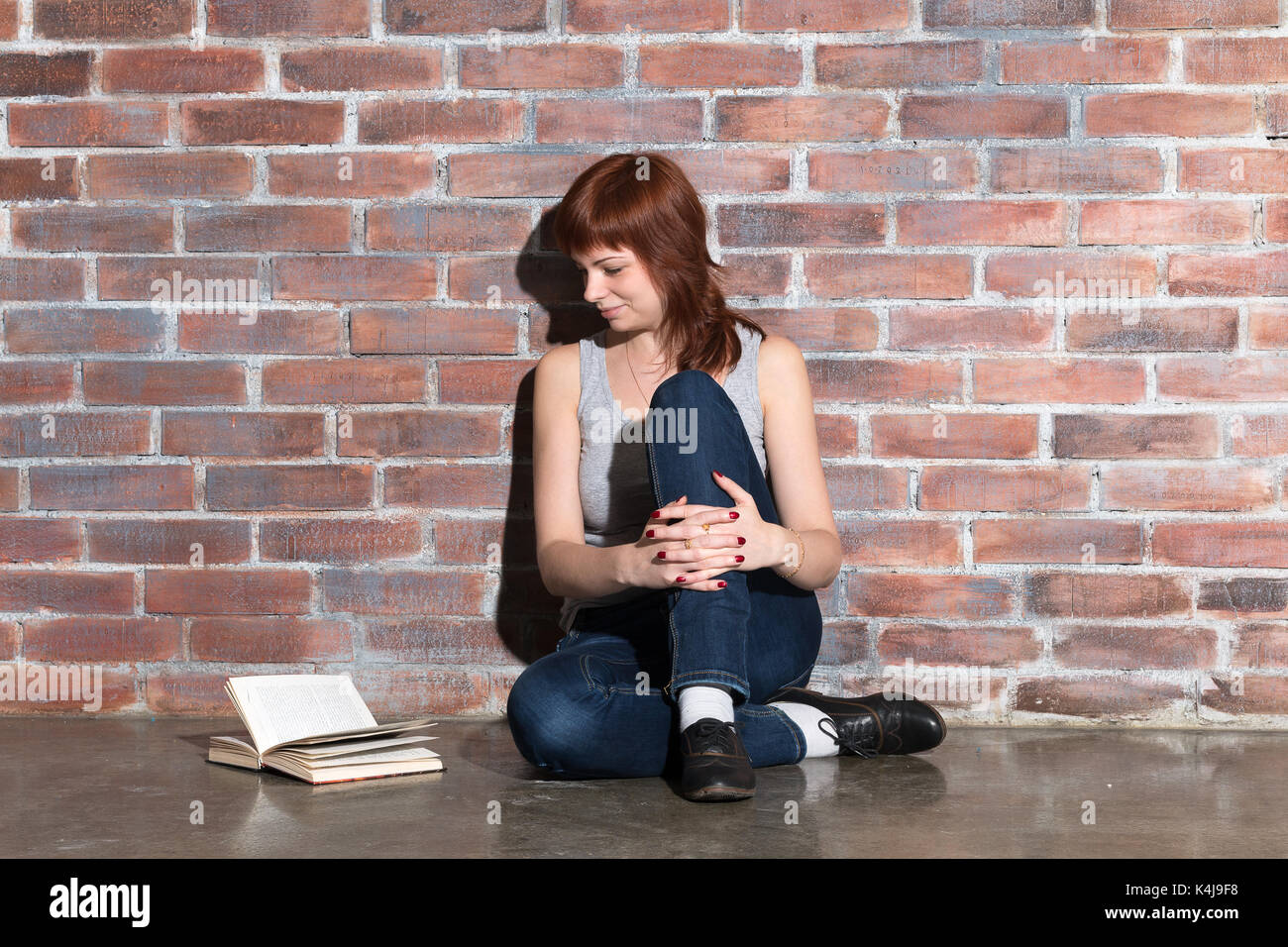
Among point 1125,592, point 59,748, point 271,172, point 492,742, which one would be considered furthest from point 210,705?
point 1125,592

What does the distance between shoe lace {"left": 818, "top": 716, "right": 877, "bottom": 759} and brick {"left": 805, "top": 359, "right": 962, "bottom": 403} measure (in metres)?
0.66

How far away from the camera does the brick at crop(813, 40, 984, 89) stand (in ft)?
7.49

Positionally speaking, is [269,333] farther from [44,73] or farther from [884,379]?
[884,379]

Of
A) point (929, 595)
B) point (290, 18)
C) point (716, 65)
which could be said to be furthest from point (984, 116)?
point (290, 18)

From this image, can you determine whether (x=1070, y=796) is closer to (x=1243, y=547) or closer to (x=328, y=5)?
(x=1243, y=547)

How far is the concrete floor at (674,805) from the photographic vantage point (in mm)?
1488

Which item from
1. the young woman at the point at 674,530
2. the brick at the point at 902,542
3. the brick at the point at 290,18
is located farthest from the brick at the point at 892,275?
the brick at the point at 290,18

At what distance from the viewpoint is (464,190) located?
2.36 meters

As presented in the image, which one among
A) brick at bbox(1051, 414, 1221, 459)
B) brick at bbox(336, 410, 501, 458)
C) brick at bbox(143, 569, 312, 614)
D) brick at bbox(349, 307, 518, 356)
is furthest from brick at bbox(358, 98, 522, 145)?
brick at bbox(1051, 414, 1221, 459)

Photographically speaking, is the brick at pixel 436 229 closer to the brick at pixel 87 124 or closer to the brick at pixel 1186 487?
the brick at pixel 87 124

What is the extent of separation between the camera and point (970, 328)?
2.30 meters

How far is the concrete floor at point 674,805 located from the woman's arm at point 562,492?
1.04 feet

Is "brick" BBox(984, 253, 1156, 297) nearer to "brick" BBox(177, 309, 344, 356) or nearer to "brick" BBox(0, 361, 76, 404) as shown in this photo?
"brick" BBox(177, 309, 344, 356)

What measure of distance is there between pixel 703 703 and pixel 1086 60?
1.46 m
